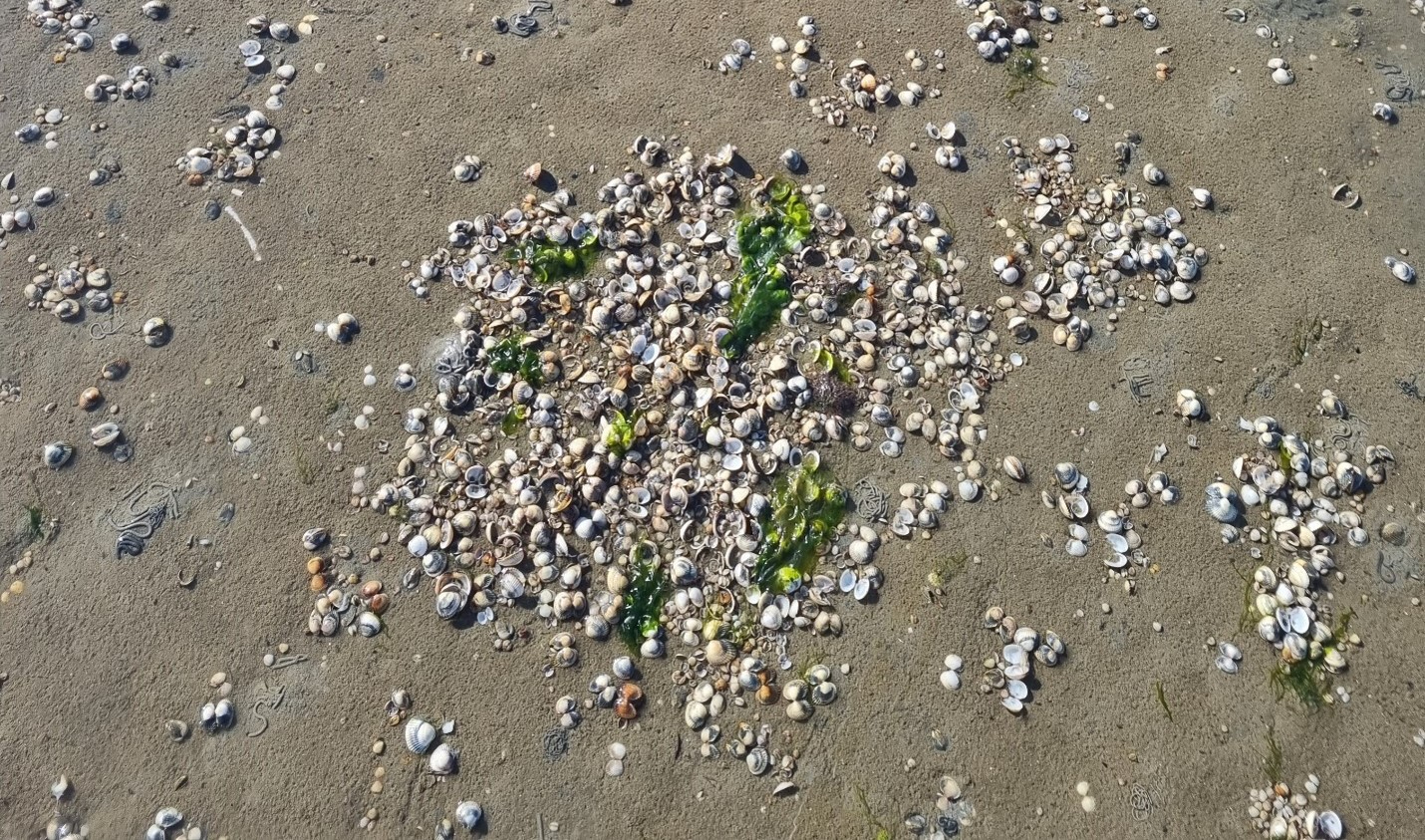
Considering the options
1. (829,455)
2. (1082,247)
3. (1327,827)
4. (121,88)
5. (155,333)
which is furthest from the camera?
(121,88)

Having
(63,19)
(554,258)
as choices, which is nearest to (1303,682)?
(554,258)

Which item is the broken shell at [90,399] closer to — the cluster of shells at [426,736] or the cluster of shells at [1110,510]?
the cluster of shells at [426,736]

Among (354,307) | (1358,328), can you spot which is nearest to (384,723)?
(354,307)

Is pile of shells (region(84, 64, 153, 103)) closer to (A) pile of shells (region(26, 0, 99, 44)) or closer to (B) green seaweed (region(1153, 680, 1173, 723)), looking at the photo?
(A) pile of shells (region(26, 0, 99, 44))

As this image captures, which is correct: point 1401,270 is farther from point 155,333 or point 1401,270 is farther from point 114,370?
point 114,370

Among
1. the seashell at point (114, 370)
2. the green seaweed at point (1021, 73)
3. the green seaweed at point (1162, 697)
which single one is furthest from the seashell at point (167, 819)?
the green seaweed at point (1021, 73)

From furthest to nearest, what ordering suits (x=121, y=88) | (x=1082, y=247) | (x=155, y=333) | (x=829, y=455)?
(x=121, y=88), (x=1082, y=247), (x=155, y=333), (x=829, y=455)
